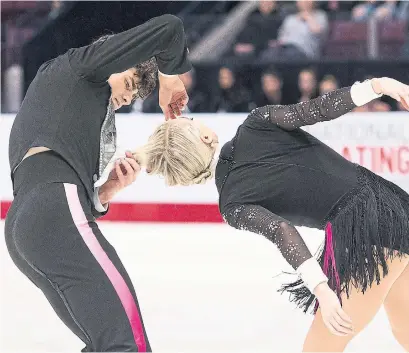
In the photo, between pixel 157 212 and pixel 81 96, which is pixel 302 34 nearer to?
pixel 157 212

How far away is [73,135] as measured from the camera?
1.85 meters

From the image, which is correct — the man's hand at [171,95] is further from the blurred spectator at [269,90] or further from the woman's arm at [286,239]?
the blurred spectator at [269,90]

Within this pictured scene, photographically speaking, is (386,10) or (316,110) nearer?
(316,110)

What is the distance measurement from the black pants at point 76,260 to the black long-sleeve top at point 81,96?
0.07m

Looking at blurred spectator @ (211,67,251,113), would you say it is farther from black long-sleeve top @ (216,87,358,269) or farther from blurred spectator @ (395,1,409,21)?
black long-sleeve top @ (216,87,358,269)

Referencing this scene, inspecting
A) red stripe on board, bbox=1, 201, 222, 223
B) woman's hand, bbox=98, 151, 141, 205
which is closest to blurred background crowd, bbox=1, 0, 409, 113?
red stripe on board, bbox=1, 201, 222, 223

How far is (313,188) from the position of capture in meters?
2.05

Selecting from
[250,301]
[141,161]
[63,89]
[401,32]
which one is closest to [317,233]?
[250,301]

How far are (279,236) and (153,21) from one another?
58cm

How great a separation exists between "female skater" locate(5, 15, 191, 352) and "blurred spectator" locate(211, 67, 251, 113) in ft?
11.7

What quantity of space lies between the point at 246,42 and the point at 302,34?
17.3 inches

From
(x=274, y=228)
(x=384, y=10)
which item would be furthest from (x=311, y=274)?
(x=384, y=10)

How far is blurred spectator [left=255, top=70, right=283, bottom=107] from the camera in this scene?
18.6ft

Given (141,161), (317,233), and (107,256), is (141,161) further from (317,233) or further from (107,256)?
(317,233)
